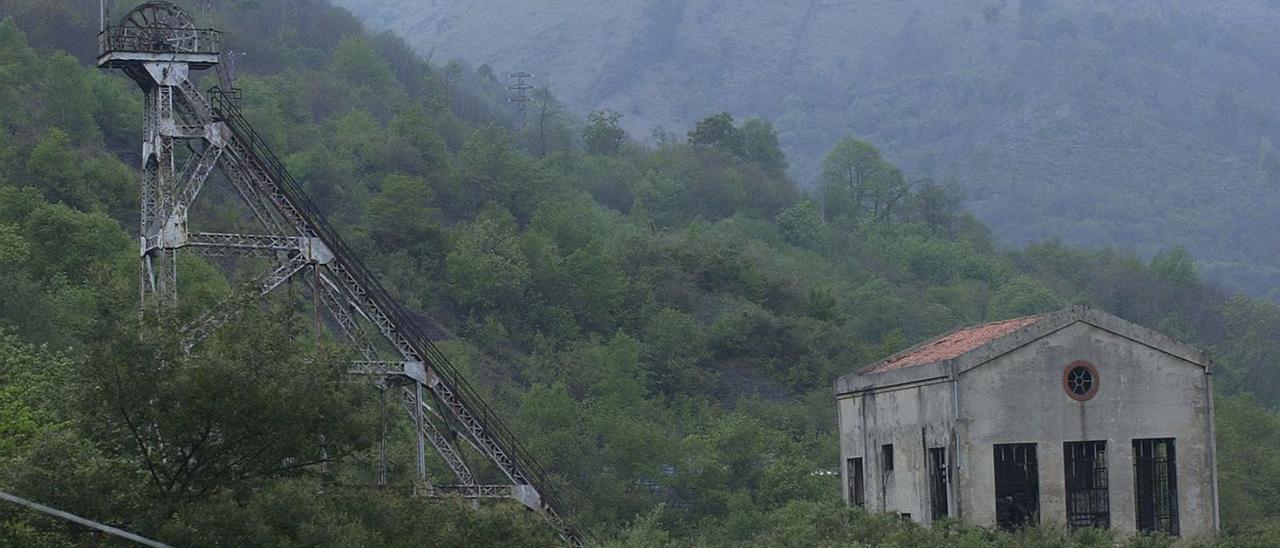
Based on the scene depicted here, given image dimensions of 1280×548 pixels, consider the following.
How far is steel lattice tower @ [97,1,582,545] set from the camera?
40.9 meters

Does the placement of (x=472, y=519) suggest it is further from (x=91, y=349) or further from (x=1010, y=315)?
(x=1010, y=315)

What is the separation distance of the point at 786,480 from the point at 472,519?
3533 cm

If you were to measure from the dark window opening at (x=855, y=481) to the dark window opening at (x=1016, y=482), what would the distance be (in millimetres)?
6263

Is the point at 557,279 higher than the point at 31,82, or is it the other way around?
the point at 31,82

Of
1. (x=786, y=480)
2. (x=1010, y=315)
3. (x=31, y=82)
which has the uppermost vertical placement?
(x=31, y=82)

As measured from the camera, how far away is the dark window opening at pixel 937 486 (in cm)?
4638

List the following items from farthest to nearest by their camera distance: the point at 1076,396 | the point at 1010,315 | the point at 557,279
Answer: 1. the point at 1010,315
2. the point at 557,279
3. the point at 1076,396

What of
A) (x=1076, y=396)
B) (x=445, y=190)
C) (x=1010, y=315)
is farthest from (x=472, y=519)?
(x=1010, y=315)

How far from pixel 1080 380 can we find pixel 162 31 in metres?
22.9

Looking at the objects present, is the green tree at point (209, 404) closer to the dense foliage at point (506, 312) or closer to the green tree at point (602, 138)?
the dense foliage at point (506, 312)

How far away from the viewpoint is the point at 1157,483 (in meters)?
46.5

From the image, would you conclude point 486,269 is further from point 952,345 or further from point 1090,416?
point 1090,416

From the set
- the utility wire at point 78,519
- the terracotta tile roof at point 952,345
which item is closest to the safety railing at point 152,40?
the utility wire at point 78,519

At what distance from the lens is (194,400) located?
29875mm
